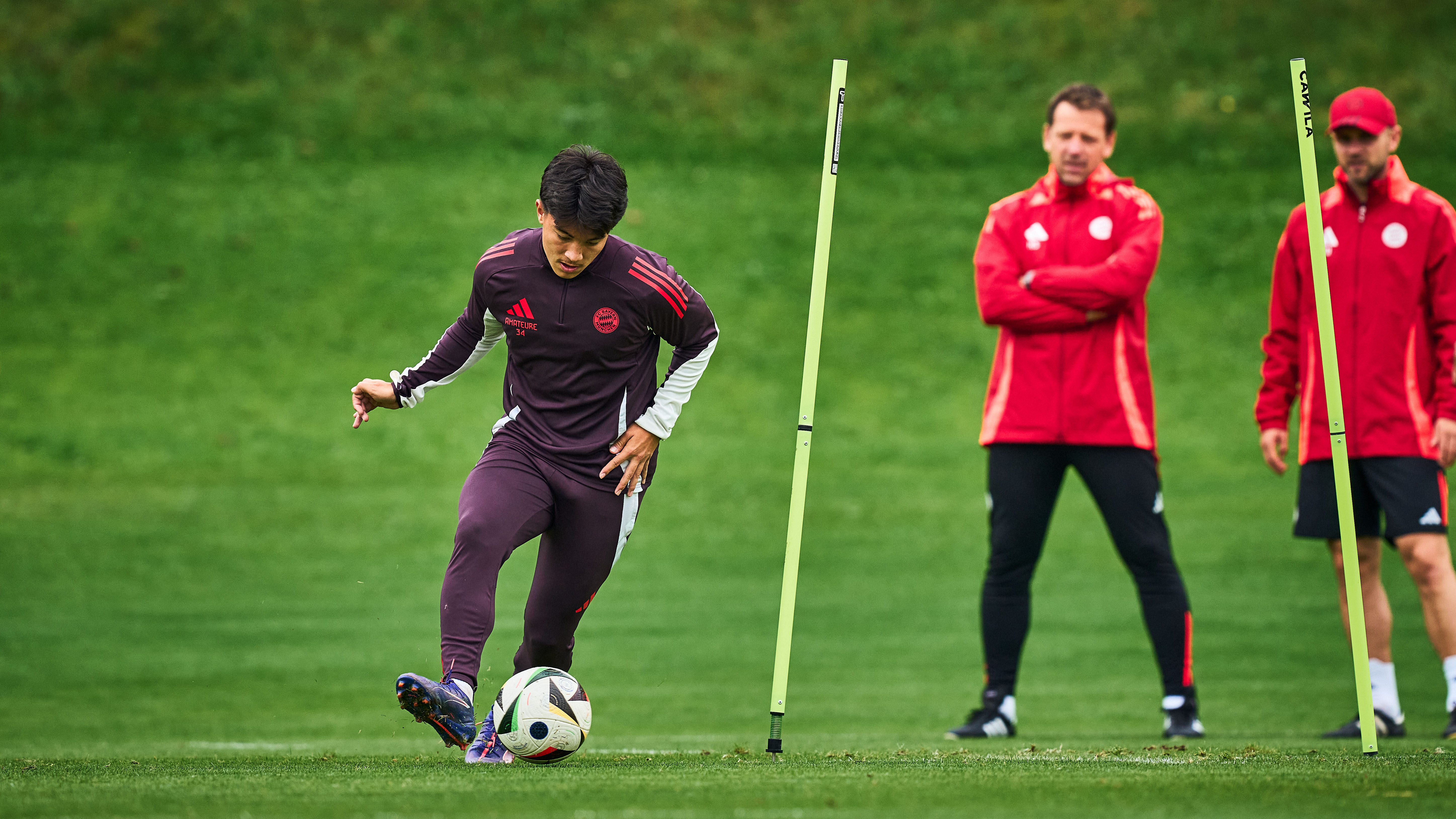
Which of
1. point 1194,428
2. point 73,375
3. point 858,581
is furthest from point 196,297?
point 1194,428

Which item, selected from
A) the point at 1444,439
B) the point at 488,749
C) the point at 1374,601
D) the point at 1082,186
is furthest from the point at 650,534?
the point at 488,749

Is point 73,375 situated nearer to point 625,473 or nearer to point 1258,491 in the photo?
point 1258,491

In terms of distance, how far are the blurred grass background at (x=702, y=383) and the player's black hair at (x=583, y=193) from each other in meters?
2.88

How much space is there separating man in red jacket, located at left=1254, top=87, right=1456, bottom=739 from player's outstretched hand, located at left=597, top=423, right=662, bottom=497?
3.08 m

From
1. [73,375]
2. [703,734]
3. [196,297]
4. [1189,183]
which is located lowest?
[703,734]

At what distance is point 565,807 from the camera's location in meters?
4.69

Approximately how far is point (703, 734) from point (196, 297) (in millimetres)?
16009

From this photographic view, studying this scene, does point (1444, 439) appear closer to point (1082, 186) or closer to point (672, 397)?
point (1082, 186)

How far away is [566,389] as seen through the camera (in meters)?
6.33

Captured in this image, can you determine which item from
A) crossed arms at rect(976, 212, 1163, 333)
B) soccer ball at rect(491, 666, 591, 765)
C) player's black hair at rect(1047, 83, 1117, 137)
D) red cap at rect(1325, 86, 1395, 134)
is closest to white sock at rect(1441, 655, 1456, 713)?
crossed arms at rect(976, 212, 1163, 333)

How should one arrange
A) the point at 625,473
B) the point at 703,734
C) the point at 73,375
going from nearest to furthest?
the point at 625,473, the point at 703,734, the point at 73,375

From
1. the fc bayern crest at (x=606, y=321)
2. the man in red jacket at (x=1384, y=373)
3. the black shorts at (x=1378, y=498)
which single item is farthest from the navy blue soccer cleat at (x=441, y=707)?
the man in red jacket at (x=1384, y=373)

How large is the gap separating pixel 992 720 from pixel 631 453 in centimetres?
246

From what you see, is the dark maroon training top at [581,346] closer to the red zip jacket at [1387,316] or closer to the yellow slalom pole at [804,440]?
the yellow slalom pole at [804,440]
